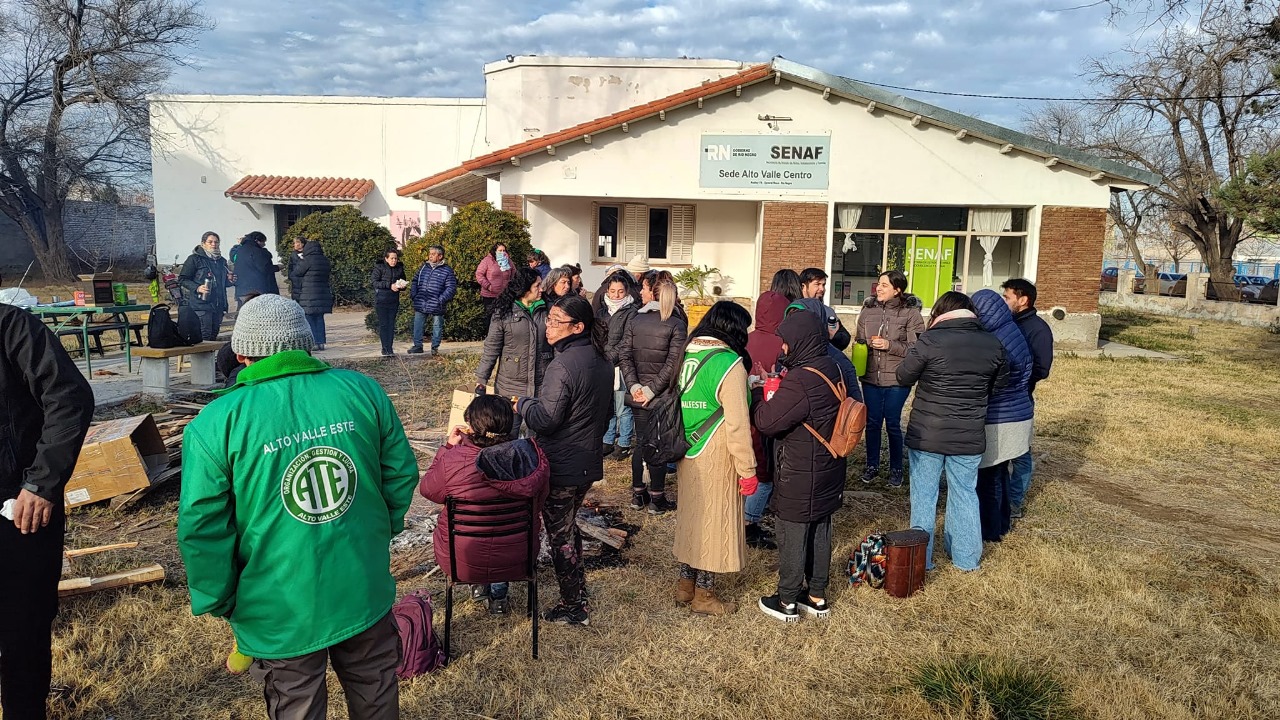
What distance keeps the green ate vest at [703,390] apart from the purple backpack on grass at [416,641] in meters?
1.56

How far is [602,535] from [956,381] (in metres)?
2.49

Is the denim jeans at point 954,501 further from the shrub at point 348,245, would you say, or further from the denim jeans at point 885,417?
the shrub at point 348,245

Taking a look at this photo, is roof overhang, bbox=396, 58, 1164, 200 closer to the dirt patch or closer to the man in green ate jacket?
the dirt patch

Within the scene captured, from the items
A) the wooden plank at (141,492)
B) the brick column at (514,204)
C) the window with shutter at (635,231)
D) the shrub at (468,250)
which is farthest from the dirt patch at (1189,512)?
the brick column at (514,204)

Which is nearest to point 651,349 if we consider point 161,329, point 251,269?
point 161,329

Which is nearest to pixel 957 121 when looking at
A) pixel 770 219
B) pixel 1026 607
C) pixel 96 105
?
pixel 770 219

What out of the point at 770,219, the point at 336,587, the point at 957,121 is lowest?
the point at 336,587

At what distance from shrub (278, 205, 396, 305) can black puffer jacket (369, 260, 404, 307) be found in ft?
27.5

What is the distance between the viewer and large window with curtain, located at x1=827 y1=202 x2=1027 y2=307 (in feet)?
48.3

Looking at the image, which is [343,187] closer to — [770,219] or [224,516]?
[770,219]

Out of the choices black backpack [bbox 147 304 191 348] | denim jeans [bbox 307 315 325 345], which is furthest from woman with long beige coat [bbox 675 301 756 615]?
denim jeans [bbox 307 315 325 345]

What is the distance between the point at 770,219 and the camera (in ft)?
47.5

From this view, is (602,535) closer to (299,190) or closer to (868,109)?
(868,109)

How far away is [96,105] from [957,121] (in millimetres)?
26099
